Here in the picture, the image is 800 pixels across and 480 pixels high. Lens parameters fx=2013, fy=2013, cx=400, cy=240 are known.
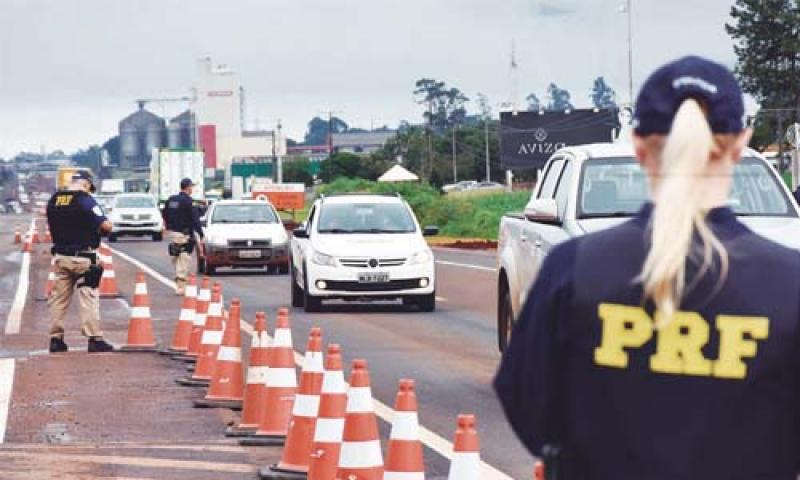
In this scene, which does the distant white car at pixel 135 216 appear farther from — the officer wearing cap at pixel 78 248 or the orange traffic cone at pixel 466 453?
the orange traffic cone at pixel 466 453

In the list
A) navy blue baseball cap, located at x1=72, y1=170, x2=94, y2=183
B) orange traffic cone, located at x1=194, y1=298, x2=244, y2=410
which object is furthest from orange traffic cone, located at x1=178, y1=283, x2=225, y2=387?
navy blue baseball cap, located at x1=72, y1=170, x2=94, y2=183

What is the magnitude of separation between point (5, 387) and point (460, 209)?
180 feet

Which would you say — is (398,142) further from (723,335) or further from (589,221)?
(723,335)

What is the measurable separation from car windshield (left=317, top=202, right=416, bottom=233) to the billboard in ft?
188

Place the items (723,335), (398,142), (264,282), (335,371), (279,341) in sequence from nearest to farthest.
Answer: (723,335) < (335,371) < (279,341) < (264,282) < (398,142)

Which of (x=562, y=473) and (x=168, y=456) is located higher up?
(x=562, y=473)

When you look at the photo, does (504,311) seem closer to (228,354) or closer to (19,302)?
(228,354)

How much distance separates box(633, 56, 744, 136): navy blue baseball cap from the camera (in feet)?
13.1

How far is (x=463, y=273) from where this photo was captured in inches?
1497

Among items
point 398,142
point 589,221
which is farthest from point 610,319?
point 398,142

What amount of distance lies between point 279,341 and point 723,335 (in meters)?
8.72

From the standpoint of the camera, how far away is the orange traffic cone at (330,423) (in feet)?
33.4

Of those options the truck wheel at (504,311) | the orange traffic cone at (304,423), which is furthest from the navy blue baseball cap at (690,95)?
the truck wheel at (504,311)

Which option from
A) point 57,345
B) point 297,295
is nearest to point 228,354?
point 57,345
